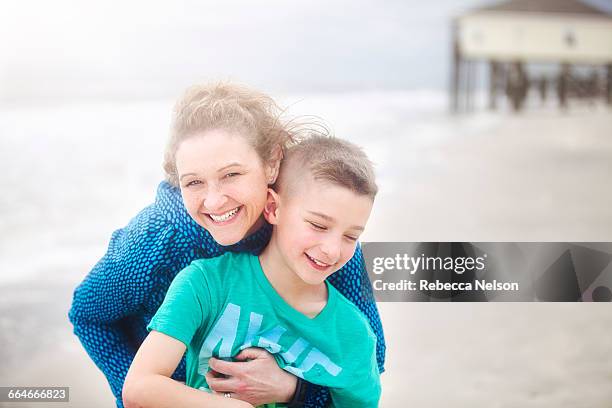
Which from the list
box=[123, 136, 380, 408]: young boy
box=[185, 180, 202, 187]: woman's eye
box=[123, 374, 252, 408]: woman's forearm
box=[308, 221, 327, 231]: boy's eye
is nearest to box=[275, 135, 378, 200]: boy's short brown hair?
box=[123, 136, 380, 408]: young boy

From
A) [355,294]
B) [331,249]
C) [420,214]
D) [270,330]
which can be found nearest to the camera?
[331,249]

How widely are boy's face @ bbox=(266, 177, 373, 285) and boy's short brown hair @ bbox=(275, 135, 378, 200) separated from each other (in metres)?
0.02

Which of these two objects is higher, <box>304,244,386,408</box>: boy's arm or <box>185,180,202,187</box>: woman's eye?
<box>185,180,202,187</box>: woman's eye

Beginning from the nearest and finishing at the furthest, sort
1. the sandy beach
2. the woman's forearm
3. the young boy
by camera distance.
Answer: the woman's forearm < the young boy < the sandy beach

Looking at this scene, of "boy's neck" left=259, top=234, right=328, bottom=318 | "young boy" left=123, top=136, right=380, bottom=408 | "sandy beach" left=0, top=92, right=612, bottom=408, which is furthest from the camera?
"sandy beach" left=0, top=92, right=612, bottom=408

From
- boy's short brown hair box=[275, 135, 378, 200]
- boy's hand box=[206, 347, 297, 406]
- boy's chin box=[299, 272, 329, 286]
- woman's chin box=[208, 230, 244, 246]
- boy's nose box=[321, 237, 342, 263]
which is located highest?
boy's short brown hair box=[275, 135, 378, 200]

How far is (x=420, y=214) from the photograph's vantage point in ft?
8.50

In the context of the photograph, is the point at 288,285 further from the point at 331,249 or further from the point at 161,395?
the point at 161,395

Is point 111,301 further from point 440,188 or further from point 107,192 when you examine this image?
point 440,188

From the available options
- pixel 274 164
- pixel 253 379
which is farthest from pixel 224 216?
pixel 253 379

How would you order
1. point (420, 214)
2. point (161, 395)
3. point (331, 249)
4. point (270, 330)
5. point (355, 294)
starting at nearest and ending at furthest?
point (161, 395), point (331, 249), point (270, 330), point (355, 294), point (420, 214)

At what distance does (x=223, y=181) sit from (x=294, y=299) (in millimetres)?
399

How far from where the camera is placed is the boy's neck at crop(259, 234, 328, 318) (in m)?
2.25

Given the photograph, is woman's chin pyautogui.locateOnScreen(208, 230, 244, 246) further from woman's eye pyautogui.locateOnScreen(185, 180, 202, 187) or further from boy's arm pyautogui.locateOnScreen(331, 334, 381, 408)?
boy's arm pyautogui.locateOnScreen(331, 334, 381, 408)
